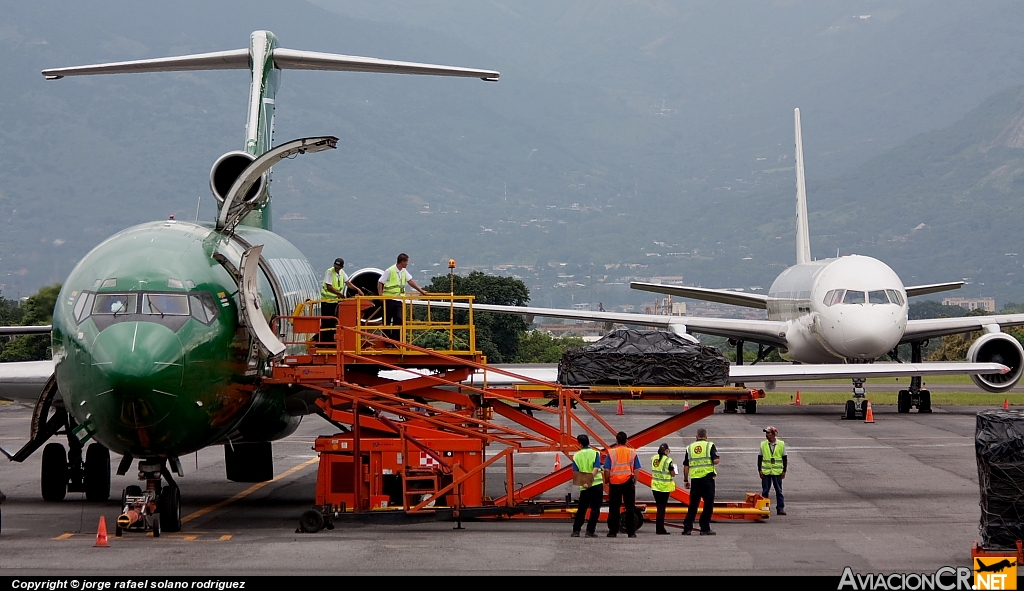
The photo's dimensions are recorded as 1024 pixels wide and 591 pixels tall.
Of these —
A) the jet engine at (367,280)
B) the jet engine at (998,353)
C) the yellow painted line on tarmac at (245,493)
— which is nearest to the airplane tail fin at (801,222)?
the jet engine at (998,353)

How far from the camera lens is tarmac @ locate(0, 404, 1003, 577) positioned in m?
14.7

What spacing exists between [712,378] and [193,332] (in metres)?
7.68

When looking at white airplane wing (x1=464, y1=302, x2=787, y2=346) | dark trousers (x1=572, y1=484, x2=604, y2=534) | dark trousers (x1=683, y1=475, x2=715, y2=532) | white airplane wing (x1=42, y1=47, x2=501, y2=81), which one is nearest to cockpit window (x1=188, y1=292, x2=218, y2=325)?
dark trousers (x1=572, y1=484, x2=604, y2=534)

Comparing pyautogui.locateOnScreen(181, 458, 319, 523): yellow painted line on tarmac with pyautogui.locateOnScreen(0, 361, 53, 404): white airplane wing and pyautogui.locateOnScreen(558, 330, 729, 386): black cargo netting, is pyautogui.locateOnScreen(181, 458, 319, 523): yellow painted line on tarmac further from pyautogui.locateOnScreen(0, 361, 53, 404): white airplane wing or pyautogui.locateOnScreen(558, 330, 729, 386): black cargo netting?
pyautogui.locateOnScreen(558, 330, 729, 386): black cargo netting

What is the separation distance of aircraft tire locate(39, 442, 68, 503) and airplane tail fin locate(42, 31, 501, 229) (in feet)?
17.5

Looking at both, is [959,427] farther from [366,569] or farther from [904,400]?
[366,569]

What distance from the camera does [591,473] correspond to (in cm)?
1812

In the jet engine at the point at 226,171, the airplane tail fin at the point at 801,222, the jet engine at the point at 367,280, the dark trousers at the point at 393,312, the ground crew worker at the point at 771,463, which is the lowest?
the ground crew worker at the point at 771,463

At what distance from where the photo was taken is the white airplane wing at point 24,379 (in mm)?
21422

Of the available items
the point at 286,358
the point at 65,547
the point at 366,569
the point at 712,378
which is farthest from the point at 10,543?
the point at 712,378

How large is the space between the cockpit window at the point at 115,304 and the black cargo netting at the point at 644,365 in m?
6.59

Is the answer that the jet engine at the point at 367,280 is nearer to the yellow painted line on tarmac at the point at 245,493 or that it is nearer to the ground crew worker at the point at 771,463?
the yellow painted line on tarmac at the point at 245,493

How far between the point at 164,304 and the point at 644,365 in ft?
23.1

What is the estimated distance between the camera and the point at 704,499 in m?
18.3
